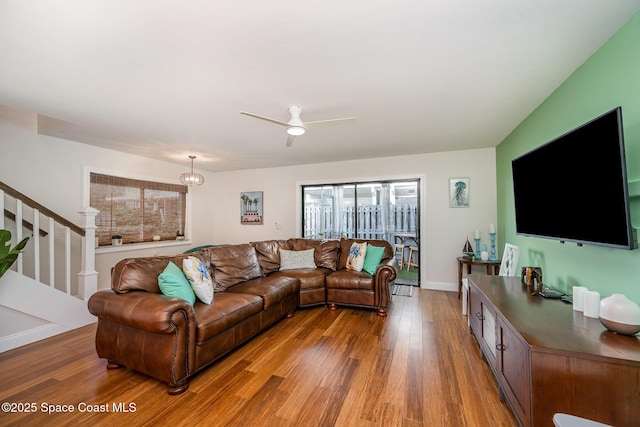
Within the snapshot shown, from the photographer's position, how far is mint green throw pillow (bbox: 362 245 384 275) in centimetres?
378

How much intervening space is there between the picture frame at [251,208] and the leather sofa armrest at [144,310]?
391cm

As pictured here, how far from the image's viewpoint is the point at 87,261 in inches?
127

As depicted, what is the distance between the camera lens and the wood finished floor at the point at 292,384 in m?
1.67

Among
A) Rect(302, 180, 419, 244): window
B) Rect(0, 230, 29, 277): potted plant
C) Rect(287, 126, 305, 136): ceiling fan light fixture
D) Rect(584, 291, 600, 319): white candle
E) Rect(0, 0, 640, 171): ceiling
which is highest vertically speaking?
Rect(0, 0, 640, 171): ceiling

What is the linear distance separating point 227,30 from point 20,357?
11.0ft

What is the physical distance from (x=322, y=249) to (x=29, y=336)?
11.4 ft

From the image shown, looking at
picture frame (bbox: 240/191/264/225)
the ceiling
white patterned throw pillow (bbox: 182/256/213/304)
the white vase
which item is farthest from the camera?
picture frame (bbox: 240/191/264/225)

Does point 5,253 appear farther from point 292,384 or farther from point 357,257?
point 357,257

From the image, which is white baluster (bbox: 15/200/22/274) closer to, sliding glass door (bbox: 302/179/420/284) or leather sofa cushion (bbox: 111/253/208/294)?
leather sofa cushion (bbox: 111/253/208/294)

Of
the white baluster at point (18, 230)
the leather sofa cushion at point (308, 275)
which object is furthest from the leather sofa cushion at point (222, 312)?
the white baluster at point (18, 230)

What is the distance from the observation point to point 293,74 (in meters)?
2.07

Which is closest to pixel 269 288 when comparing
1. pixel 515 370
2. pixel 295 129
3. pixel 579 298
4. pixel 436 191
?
pixel 295 129

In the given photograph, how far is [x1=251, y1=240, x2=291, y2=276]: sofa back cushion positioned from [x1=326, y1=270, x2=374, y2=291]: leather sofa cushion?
88 cm

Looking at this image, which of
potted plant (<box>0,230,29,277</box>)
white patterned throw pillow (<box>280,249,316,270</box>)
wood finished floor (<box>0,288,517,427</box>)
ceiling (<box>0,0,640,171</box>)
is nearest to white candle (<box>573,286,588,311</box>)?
wood finished floor (<box>0,288,517,427</box>)
